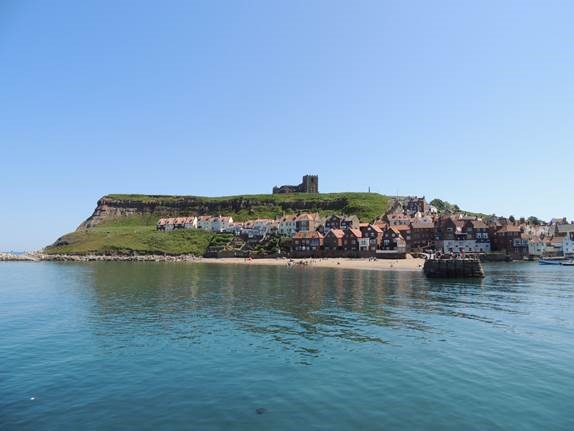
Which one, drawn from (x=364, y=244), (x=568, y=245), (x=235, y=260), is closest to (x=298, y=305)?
(x=364, y=244)

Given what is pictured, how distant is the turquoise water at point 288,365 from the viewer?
16875 mm

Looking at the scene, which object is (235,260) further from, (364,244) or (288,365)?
(288,365)

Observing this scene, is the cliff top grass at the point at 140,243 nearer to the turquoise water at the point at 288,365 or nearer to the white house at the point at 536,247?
the white house at the point at 536,247

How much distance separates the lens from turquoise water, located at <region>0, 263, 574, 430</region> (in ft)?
55.4

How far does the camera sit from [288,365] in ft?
77.0

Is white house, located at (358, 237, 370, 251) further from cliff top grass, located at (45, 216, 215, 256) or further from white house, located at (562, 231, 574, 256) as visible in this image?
white house, located at (562, 231, 574, 256)

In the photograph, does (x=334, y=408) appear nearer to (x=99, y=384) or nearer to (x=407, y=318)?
(x=99, y=384)

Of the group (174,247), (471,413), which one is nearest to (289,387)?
(471,413)

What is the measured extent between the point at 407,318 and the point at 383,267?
65827 millimetres

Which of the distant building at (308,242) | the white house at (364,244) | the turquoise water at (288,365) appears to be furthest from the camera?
the distant building at (308,242)

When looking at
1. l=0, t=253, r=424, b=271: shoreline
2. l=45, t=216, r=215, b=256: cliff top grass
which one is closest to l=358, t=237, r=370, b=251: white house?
l=0, t=253, r=424, b=271: shoreline

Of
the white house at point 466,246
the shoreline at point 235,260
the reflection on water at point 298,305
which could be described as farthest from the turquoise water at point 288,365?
the white house at point 466,246

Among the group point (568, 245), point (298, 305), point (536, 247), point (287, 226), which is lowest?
point (298, 305)

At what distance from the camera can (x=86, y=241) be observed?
19075 cm
